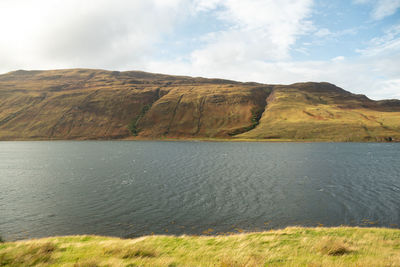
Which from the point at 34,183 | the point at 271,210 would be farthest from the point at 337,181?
the point at 34,183

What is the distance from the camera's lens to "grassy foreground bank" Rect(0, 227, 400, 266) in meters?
12.5

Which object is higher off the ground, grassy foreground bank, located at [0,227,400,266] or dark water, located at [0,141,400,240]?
grassy foreground bank, located at [0,227,400,266]

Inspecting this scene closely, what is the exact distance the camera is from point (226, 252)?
49.9 ft

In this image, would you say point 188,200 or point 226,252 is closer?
point 226,252

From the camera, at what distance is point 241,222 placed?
1129 inches

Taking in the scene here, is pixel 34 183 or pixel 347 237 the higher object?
pixel 347 237

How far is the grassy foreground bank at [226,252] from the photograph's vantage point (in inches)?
490

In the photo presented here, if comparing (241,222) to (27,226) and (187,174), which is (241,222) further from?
(187,174)

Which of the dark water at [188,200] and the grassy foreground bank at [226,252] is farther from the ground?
the grassy foreground bank at [226,252]

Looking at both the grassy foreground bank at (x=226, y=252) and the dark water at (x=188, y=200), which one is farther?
the dark water at (x=188, y=200)

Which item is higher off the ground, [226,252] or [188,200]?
[226,252]

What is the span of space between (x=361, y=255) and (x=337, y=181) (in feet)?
136

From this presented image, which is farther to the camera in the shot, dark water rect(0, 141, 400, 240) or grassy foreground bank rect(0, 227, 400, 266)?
dark water rect(0, 141, 400, 240)

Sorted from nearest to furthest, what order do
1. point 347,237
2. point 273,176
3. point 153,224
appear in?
1. point 347,237
2. point 153,224
3. point 273,176
